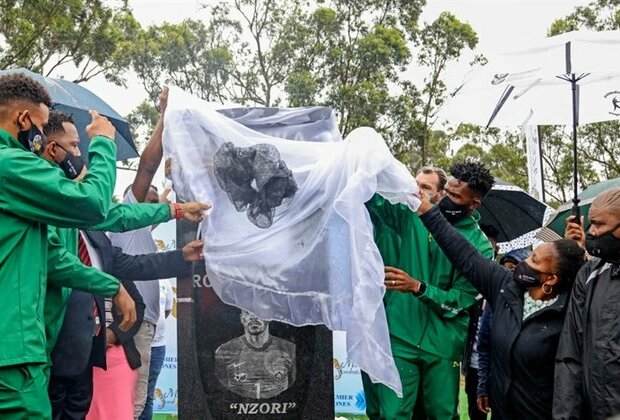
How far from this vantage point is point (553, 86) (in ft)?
21.7

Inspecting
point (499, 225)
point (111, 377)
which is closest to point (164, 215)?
point (111, 377)

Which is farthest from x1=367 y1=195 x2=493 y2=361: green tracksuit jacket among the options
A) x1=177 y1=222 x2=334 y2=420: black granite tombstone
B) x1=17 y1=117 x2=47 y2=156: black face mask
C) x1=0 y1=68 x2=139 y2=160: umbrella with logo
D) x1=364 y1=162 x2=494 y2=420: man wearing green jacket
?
x1=0 y1=68 x2=139 y2=160: umbrella with logo

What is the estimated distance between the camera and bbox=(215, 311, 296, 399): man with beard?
4910 millimetres

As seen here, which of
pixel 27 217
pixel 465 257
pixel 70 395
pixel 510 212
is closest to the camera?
pixel 27 217

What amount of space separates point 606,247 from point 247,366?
2.31m

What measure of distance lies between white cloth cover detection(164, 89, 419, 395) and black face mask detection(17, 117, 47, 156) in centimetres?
132

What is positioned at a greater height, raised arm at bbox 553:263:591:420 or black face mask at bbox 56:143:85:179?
black face mask at bbox 56:143:85:179

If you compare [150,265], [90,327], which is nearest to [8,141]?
[90,327]

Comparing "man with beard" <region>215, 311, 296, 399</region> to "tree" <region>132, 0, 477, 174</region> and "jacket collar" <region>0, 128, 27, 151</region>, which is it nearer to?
"jacket collar" <region>0, 128, 27, 151</region>

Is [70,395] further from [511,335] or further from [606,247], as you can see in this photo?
[606,247]

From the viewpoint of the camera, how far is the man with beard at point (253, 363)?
4.91 metres

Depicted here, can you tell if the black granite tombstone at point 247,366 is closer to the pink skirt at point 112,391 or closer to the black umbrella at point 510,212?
the pink skirt at point 112,391

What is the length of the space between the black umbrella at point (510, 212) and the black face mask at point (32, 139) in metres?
4.92

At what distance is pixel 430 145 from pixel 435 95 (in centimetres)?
202
